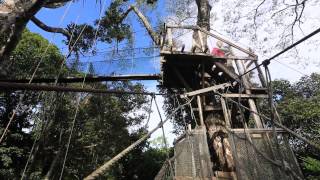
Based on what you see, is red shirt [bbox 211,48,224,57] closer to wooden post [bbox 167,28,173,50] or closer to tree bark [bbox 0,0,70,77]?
wooden post [bbox 167,28,173,50]

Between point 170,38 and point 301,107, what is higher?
point 301,107

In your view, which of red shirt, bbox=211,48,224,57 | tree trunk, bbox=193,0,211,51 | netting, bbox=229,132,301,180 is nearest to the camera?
netting, bbox=229,132,301,180

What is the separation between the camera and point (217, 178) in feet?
17.8

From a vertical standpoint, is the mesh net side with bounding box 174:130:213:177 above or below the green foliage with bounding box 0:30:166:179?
below

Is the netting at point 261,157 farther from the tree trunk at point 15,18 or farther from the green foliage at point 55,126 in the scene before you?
the green foliage at point 55,126

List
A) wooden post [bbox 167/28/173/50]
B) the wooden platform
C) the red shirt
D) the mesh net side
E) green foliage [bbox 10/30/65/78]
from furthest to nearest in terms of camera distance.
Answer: green foliage [bbox 10/30/65/78]
the red shirt
the wooden platform
wooden post [bbox 167/28/173/50]
the mesh net side

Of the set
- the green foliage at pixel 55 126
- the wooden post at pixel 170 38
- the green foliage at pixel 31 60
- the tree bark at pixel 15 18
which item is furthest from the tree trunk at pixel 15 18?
the green foliage at pixel 31 60

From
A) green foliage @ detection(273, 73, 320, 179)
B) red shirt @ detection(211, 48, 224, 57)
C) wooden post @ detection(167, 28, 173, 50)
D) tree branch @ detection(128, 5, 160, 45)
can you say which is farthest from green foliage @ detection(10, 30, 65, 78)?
green foliage @ detection(273, 73, 320, 179)

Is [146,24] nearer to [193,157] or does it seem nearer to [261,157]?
[193,157]

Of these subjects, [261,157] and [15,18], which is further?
[15,18]

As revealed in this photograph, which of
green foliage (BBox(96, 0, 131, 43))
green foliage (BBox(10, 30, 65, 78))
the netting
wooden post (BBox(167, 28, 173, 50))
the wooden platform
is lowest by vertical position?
the netting

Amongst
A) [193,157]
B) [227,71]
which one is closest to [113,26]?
[227,71]

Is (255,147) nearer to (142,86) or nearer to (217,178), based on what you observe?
(217,178)

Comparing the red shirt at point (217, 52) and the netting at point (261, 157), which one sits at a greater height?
the red shirt at point (217, 52)
